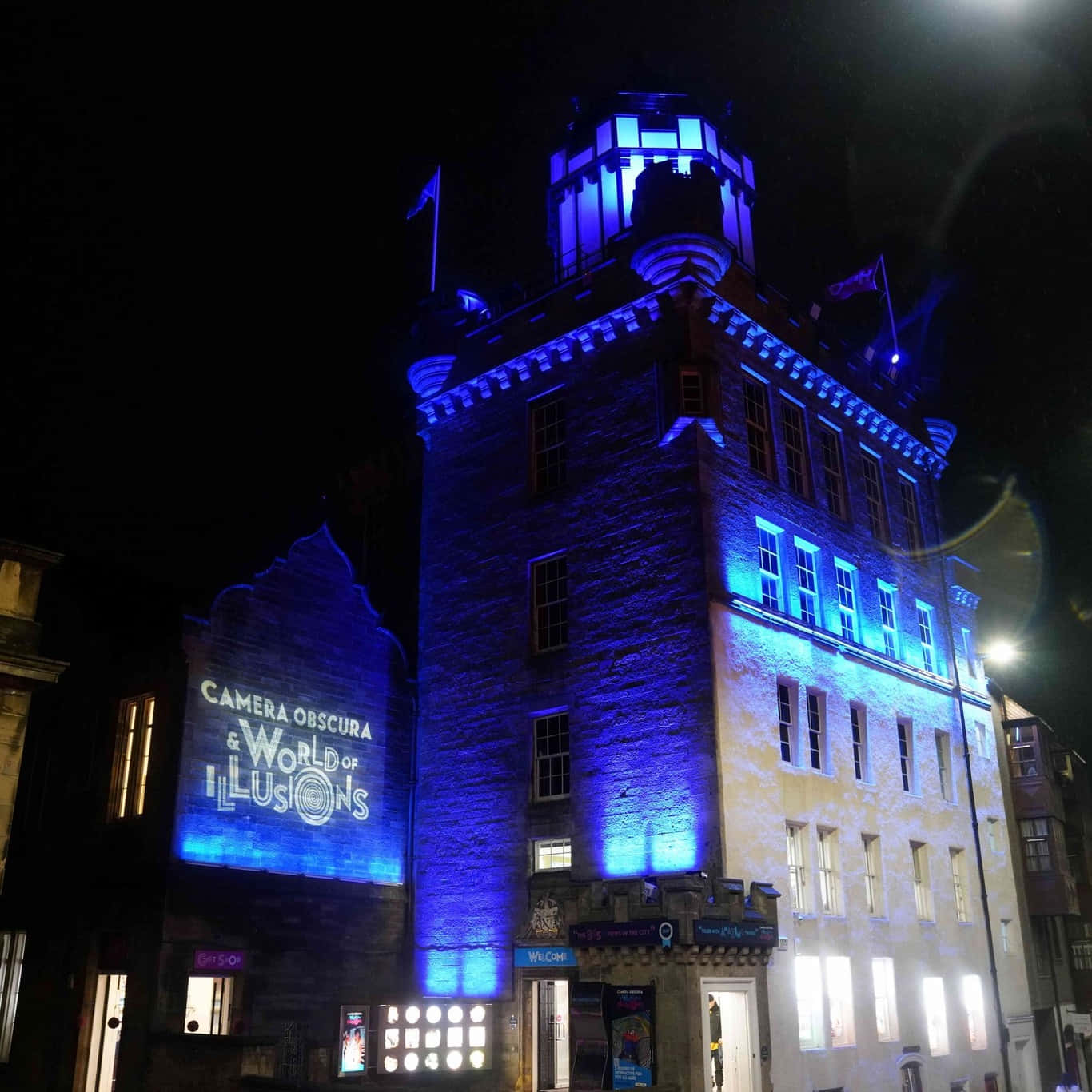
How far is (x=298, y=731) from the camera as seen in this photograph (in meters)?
27.0

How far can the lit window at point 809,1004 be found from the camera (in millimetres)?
24250

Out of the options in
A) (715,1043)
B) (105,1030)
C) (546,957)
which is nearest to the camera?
(715,1043)

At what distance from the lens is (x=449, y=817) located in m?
28.5

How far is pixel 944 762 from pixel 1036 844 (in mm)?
9390

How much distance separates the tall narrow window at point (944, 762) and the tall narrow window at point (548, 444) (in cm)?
1405

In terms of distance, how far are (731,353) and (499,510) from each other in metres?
7.55

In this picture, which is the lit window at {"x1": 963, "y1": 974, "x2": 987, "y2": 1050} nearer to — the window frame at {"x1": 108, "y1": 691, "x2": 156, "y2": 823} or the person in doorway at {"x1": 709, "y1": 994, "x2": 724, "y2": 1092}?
the person in doorway at {"x1": 709, "y1": 994, "x2": 724, "y2": 1092}

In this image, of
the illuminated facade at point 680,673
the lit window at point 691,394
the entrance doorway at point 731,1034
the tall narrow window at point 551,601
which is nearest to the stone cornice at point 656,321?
the illuminated facade at point 680,673

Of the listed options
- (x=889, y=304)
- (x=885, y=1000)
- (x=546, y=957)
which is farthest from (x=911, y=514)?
(x=546, y=957)

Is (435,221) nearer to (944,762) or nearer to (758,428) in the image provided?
(758,428)

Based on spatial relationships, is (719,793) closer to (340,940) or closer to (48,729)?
(340,940)

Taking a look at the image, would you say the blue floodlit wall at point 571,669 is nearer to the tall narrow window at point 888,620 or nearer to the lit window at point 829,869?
the lit window at point 829,869

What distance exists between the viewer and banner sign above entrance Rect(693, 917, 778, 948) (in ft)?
68.0

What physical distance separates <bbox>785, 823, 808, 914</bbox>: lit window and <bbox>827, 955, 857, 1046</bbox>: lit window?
1.57 meters
